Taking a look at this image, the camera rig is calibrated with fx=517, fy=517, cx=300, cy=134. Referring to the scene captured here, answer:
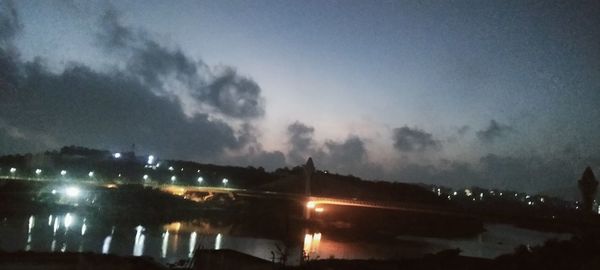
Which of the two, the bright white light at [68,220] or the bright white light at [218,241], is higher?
the bright white light at [68,220]

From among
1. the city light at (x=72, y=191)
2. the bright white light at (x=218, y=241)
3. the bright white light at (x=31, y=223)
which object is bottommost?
the bright white light at (x=218, y=241)

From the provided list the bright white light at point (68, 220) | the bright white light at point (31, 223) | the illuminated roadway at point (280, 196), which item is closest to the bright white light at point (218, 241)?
the bright white light at point (68, 220)

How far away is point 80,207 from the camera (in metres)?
53.9

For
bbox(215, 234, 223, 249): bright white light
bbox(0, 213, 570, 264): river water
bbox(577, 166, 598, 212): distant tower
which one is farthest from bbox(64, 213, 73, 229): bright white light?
bbox(577, 166, 598, 212): distant tower

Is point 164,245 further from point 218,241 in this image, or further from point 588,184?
point 588,184

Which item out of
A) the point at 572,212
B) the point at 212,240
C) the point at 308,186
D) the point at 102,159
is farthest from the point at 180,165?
the point at 572,212

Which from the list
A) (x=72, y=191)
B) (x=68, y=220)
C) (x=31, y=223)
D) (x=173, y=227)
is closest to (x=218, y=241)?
(x=173, y=227)

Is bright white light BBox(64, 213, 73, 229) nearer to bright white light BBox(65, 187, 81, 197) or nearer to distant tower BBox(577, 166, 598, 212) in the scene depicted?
bright white light BBox(65, 187, 81, 197)

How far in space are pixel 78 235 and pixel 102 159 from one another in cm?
5776

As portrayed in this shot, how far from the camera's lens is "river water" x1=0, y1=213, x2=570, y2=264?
114ft

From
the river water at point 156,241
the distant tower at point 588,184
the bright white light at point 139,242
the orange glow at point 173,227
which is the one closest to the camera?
the distant tower at point 588,184

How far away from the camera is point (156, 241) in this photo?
136ft

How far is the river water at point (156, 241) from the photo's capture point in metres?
34.8

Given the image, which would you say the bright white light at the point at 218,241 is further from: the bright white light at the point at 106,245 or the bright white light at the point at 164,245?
the bright white light at the point at 106,245
